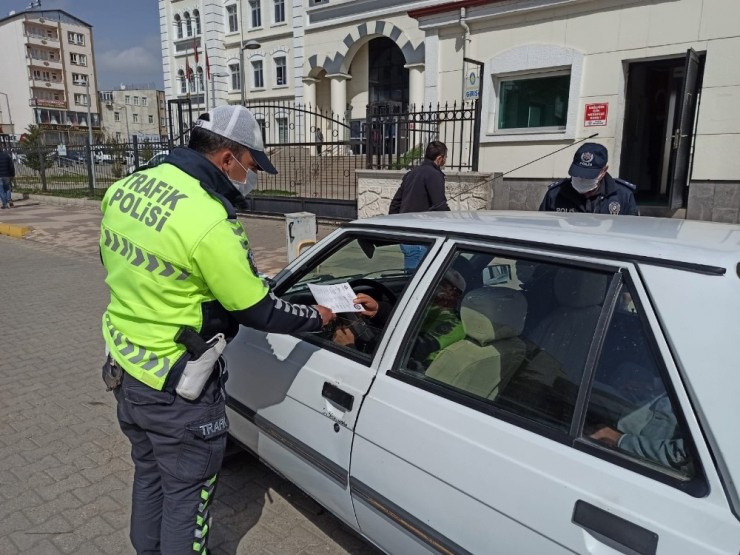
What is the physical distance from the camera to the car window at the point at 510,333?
1.58m

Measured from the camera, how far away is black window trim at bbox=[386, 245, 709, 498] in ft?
4.14

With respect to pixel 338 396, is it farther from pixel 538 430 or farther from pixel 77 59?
pixel 77 59

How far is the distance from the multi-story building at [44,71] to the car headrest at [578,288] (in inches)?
2930

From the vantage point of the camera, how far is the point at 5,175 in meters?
15.7

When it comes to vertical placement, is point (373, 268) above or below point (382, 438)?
above

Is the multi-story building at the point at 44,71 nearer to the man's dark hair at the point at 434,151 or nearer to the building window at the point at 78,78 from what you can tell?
the building window at the point at 78,78

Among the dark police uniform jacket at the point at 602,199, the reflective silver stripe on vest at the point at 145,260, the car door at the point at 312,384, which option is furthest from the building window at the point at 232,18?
the reflective silver stripe on vest at the point at 145,260

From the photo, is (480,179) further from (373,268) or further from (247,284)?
(247,284)

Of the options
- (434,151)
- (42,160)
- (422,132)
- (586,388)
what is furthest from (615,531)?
(42,160)

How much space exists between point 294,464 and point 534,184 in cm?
798

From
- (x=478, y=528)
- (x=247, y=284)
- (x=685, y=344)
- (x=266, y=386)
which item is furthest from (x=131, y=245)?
(x=685, y=344)

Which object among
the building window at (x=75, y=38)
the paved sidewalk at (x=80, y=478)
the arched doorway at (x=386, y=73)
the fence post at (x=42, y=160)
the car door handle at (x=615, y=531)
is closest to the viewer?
the car door handle at (x=615, y=531)

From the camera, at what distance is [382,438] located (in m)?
1.83

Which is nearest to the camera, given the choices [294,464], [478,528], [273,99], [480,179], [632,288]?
[632,288]
